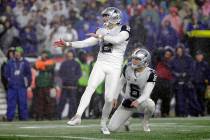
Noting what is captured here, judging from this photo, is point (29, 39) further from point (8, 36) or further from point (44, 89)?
point (44, 89)

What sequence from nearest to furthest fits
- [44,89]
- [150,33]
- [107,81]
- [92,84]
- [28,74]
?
[92,84], [107,81], [28,74], [44,89], [150,33]

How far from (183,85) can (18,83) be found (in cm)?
430

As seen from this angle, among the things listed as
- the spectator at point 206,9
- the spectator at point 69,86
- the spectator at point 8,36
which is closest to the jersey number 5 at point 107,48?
the spectator at point 69,86

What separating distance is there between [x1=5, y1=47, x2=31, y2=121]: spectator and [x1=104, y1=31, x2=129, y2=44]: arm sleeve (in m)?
5.90

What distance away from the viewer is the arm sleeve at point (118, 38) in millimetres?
10891

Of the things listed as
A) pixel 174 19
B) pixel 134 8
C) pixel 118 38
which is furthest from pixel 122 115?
pixel 174 19

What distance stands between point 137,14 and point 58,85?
9.91ft

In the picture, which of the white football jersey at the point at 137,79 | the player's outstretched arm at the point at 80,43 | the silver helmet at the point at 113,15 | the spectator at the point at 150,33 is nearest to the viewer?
the player's outstretched arm at the point at 80,43

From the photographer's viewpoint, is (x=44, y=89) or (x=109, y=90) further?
(x=44, y=89)

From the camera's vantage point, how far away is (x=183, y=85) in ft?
61.5

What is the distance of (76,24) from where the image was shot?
18.8 m

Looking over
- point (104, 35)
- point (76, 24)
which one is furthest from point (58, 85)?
point (104, 35)

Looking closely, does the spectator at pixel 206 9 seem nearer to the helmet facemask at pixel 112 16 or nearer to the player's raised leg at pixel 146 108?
the player's raised leg at pixel 146 108

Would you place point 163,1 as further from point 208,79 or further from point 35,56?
point 35,56
